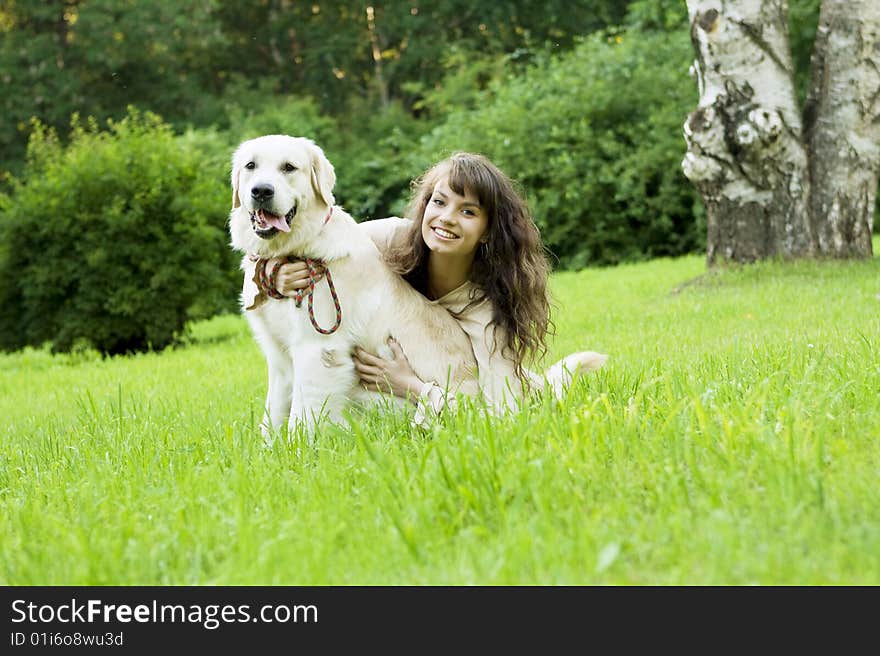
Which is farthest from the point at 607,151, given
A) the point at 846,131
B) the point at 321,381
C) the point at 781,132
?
the point at 321,381

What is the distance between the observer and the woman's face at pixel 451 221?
401 centimetres

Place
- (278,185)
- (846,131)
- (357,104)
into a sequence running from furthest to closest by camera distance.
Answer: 1. (357,104)
2. (846,131)
3. (278,185)

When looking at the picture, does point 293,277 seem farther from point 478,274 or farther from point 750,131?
point 750,131

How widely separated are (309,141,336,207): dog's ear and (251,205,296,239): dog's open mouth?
0.17 metres

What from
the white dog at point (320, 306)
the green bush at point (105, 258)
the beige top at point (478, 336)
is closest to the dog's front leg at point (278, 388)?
the white dog at point (320, 306)

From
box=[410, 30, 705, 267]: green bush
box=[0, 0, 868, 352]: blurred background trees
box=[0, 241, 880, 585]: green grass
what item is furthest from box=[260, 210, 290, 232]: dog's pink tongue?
box=[410, 30, 705, 267]: green bush

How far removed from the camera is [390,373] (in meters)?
3.94

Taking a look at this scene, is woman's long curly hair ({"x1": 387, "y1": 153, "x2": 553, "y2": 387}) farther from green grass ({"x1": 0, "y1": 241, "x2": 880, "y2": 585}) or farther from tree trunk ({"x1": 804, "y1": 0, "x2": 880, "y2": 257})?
tree trunk ({"x1": 804, "y1": 0, "x2": 880, "y2": 257})

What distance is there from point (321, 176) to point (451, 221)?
23.1 inches

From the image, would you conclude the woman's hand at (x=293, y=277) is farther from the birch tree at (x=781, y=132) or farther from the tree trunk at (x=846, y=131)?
the tree trunk at (x=846, y=131)

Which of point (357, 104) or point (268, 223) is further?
point (357, 104)

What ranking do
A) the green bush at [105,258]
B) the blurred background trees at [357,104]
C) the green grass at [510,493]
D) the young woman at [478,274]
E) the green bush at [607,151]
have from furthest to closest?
1. the green bush at [607,151]
2. the blurred background trees at [357,104]
3. the green bush at [105,258]
4. the young woman at [478,274]
5. the green grass at [510,493]

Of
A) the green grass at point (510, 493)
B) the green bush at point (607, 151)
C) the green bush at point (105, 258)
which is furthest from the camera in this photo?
the green bush at point (607, 151)
